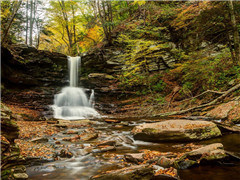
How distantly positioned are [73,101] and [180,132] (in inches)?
470

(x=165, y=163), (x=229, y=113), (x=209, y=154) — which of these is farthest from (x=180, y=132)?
(x=229, y=113)

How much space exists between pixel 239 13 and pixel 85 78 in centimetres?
1352

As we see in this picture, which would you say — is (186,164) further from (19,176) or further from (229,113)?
(229,113)

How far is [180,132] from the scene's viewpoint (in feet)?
15.0

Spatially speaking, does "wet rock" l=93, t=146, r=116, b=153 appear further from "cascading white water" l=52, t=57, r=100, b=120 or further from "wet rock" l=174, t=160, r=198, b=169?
"cascading white water" l=52, t=57, r=100, b=120

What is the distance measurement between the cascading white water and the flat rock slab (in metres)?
8.11

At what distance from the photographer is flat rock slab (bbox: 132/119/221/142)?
4.55 metres

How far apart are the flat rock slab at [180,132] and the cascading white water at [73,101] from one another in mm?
8112

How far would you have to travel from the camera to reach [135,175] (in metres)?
2.40

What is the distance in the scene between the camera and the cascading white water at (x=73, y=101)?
1243 cm

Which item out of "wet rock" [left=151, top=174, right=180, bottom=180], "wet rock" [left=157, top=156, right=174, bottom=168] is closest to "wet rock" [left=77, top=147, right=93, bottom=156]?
"wet rock" [left=157, top=156, right=174, bottom=168]

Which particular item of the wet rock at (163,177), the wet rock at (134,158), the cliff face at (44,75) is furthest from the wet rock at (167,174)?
the cliff face at (44,75)

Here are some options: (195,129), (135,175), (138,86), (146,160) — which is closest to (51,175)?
(135,175)

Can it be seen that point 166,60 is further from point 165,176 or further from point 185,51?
point 165,176
